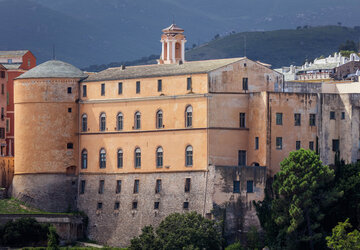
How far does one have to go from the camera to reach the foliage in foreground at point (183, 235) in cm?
8662

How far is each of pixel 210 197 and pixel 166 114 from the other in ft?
29.9

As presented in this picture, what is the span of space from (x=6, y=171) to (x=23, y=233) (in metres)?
12.3

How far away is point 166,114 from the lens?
94750 mm

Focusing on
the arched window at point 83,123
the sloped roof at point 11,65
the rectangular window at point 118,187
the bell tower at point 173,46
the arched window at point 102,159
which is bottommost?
the rectangular window at point 118,187

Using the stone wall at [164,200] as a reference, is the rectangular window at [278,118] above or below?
above

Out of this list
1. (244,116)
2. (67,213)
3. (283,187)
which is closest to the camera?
(283,187)

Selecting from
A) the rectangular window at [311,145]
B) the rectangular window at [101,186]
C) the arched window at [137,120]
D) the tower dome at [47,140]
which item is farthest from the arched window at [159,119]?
the rectangular window at [311,145]

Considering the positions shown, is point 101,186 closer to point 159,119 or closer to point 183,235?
point 159,119

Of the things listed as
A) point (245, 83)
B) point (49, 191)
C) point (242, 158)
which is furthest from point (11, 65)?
point (242, 158)

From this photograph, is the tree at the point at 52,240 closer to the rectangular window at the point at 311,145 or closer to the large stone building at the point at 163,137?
the large stone building at the point at 163,137

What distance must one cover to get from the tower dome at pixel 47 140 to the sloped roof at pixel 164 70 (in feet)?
9.99

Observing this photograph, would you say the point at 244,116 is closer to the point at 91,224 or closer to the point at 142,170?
the point at 142,170

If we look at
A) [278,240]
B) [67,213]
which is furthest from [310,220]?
[67,213]

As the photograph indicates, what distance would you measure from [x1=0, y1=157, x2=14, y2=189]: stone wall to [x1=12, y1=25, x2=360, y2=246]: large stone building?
244cm
